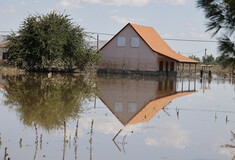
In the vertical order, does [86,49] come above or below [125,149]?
above

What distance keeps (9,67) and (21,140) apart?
35.6 meters

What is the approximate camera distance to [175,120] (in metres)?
14.0

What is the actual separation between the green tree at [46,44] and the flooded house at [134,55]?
20.3ft

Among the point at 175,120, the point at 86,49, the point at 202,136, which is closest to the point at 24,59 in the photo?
the point at 86,49

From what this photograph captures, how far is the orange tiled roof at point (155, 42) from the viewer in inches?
1970

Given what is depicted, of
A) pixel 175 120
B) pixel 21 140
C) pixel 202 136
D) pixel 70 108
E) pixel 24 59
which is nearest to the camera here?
pixel 21 140

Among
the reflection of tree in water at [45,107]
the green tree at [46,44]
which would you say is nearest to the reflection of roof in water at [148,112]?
the reflection of tree in water at [45,107]

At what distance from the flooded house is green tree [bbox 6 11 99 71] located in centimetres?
620

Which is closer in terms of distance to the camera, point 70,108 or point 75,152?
point 75,152

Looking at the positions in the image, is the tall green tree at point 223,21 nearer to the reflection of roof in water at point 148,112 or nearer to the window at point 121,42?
the reflection of roof in water at point 148,112

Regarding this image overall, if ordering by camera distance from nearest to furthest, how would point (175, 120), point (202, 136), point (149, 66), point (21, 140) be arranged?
point (21, 140) → point (202, 136) → point (175, 120) → point (149, 66)

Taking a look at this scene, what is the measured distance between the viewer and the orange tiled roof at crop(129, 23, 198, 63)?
50.0 meters

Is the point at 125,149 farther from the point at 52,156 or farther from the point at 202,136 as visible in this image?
the point at 202,136

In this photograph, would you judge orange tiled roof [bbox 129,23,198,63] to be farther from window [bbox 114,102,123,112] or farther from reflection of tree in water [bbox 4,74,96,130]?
window [bbox 114,102,123,112]
